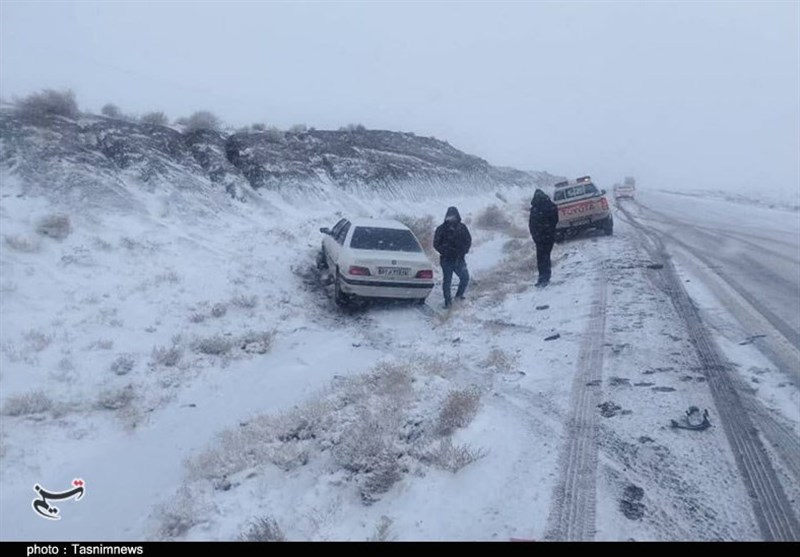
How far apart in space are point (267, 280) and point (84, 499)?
8.16 m

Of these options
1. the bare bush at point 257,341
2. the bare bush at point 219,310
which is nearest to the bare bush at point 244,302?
the bare bush at point 219,310

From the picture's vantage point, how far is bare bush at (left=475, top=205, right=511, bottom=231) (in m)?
25.2

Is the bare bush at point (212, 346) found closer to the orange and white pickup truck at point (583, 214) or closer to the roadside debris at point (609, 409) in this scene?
the roadside debris at point (609, 409)

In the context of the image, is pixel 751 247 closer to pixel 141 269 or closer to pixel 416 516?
pixel 141 269

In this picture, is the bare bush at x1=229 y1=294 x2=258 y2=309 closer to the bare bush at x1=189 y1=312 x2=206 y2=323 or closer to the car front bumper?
the bare bush at x1=189 y1=312 x2=206 y2=323

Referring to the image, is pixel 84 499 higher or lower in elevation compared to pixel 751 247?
lower

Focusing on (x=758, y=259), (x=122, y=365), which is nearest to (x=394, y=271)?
(x=122, y=365)

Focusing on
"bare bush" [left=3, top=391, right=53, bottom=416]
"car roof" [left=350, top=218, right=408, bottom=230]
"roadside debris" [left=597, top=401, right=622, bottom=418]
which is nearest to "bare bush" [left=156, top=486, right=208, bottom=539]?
"bare bush" [left=3, top=391, right=53, bottom=416]

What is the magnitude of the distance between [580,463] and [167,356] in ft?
19.9

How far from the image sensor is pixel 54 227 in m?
13.2

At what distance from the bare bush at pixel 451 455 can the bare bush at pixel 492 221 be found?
1978 cm
